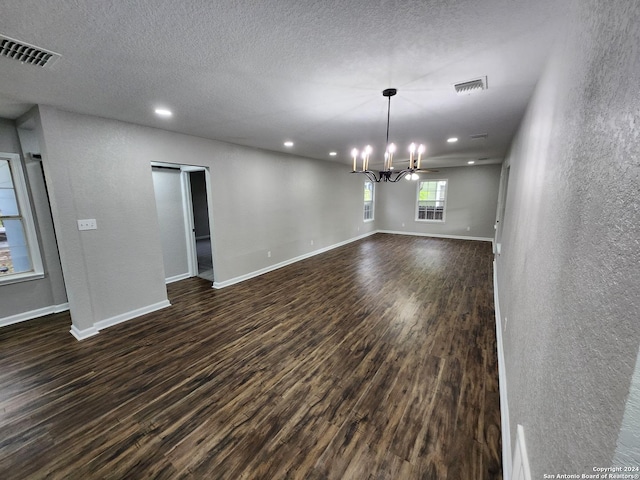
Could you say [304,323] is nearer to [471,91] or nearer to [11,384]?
[11,384]

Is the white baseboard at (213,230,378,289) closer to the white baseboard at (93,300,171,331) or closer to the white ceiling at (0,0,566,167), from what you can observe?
the white baseboard at (93,300,171,331)

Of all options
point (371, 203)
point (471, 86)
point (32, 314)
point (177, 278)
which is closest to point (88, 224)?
point (32, 314)

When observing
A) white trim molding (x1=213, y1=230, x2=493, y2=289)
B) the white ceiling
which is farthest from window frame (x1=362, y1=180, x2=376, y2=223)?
the white ceiling

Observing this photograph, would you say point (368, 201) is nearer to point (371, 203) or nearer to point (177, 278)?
point (371, 203)

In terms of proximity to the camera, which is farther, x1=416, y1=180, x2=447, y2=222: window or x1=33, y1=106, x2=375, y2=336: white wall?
x1=416, y1=180, x2=447, y2=222: window

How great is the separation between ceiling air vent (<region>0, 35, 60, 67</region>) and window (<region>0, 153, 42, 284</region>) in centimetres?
237

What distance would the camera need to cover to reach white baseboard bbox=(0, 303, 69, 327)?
322 centimetres

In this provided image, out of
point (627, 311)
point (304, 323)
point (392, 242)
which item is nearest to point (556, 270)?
point (627, 311)

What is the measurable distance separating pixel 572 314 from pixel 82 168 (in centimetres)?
421

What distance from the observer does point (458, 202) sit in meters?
8.55

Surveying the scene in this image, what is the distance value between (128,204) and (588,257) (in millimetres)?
4154

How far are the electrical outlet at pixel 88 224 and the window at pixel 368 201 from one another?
298 inches

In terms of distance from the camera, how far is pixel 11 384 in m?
2.24

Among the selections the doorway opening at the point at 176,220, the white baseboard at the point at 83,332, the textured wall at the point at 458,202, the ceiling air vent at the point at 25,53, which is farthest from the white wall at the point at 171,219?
the textured wall at the point at 458,202
